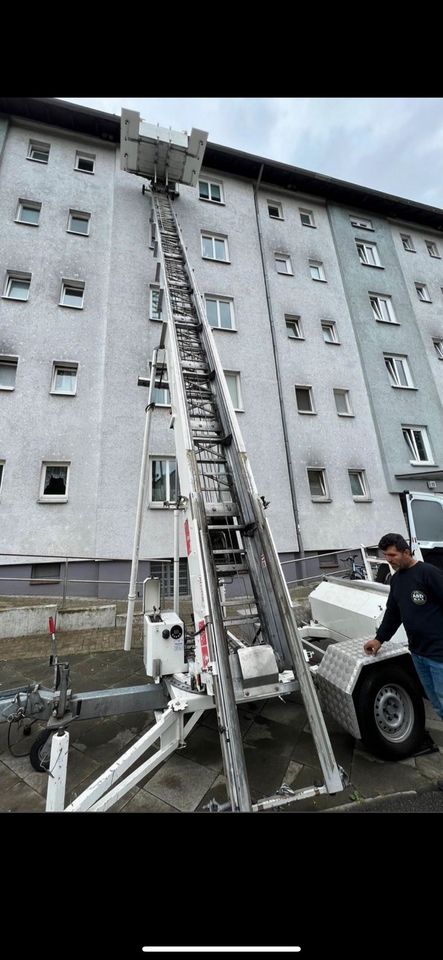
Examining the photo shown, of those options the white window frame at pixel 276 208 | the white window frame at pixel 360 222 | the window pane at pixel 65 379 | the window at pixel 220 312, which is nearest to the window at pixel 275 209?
the white window frame at pixel 276 208

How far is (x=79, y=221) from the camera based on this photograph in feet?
34.2

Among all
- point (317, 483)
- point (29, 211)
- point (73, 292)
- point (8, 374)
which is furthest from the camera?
point (317, 483)

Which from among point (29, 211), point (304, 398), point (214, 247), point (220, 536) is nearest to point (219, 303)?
point (214, 247)

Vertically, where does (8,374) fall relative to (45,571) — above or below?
above

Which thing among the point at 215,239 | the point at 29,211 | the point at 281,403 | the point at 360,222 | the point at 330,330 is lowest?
the point at 281,403

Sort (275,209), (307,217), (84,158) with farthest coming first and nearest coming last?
(307,217), (275,209), (84,158)

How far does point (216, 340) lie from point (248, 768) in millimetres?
9850

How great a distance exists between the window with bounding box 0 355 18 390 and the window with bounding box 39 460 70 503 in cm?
234

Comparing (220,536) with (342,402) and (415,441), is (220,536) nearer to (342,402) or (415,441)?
(342,402)

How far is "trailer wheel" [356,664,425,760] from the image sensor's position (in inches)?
108

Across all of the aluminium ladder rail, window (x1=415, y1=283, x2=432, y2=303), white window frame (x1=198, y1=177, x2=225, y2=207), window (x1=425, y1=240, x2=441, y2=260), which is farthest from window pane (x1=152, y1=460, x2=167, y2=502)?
window (x1=425, y1=240, x2=441, y2=260)

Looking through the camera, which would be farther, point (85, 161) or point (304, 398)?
point (85, 161)

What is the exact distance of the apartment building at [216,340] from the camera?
815 centimetres

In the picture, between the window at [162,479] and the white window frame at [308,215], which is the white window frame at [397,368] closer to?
the white window frame at [308,215]
